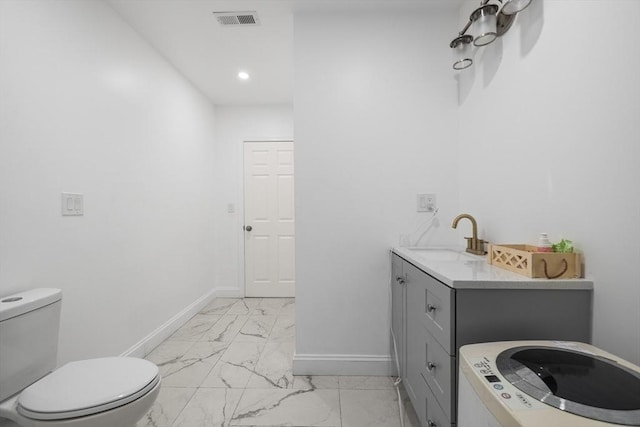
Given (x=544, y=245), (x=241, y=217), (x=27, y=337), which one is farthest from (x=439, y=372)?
(x=241, y=217)

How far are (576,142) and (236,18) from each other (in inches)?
86.0

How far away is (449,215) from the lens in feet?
6.59

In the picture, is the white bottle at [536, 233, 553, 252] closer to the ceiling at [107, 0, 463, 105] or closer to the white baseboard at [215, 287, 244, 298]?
the ceiling at [107, 0, 463, 105]

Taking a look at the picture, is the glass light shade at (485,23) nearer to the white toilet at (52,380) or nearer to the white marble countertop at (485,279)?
the white marble countertop at (485,279)

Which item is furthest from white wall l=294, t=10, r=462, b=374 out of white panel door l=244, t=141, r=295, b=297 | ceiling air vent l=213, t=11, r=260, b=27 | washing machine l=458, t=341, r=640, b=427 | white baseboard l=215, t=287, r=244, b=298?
white baseboard l=215, t=287, r=244, b=298

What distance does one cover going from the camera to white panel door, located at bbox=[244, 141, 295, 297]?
3.79m

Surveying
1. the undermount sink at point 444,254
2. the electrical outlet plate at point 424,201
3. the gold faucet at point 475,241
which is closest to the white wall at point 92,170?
the undermount sink at point 444,254

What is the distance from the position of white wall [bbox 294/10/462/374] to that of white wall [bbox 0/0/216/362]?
4.11ft

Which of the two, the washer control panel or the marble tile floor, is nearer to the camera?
the washer control panel

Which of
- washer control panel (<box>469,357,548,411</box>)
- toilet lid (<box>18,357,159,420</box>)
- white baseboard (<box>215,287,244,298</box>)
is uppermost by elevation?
washer control panel (<box>469,357,548,411</box>)

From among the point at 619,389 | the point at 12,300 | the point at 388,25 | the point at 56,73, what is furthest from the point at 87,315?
the point at 388,25

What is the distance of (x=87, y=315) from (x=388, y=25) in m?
2.68

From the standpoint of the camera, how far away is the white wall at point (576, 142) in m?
0.91

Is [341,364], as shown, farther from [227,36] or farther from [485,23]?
[227,36]
